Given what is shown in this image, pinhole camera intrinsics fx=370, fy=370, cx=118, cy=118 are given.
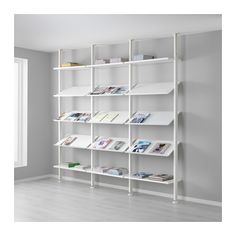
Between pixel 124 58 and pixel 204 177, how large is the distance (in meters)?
2.12

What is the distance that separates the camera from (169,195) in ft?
17.5

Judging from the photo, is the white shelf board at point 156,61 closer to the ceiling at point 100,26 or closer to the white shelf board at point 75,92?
the ceiling at point 100,26

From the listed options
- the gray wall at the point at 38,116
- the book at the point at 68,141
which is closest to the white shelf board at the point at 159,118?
the book at the point at 68,141

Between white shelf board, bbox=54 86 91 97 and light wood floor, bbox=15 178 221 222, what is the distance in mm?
1535

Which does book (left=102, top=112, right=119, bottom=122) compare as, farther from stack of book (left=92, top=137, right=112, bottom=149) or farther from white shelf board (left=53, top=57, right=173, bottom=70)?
white shelf board (left=53, top=57, right=173, bottom=70)

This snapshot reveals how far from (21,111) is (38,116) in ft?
1.05

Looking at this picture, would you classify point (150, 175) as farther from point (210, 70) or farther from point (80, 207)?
point (210, 70)

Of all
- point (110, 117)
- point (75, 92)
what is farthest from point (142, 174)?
point (75, 92)

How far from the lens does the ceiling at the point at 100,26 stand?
4.21 meters

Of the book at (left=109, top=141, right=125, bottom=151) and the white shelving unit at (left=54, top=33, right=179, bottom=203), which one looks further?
the book at (left=109, top=141, right=125, bottom=151)

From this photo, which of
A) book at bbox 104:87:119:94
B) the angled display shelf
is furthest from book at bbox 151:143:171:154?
book at bbox 104:87:119:94

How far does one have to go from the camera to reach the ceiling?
421cm

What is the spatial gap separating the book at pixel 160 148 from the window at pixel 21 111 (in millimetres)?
2615

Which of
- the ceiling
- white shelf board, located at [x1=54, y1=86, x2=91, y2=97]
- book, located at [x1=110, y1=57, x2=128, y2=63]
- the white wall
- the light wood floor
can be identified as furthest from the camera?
white shelf board, located at [x1=54, y1=86, x2=91, y2=97]
